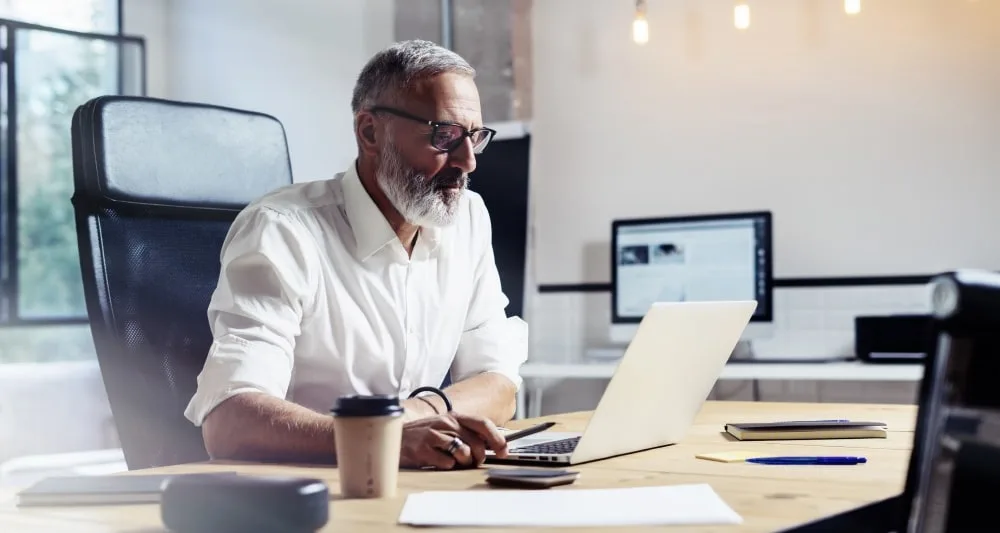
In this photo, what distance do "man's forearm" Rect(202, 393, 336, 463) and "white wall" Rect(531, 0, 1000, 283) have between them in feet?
9.78

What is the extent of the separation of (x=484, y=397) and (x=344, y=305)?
280mm

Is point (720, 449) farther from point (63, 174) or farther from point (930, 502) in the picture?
point (63, 174)

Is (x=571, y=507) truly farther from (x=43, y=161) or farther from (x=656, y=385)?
(x=43, y=161)

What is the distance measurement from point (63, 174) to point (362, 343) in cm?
407

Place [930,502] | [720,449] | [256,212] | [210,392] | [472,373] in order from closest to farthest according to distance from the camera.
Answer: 1. [930,502]
2. [720,449]
3. [210,392]
4. [256,212]
5. [472,373]

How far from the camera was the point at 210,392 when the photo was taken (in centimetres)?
150

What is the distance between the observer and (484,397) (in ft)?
5.90

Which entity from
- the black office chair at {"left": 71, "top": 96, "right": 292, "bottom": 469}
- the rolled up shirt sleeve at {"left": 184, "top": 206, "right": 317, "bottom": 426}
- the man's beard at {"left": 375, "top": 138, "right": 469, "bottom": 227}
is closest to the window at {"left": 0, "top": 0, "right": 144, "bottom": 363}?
the black office chair at {"left": 71, "top": 96, "right": 292, "bottom": 469}

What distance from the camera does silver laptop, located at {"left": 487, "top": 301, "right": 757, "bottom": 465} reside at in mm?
1211

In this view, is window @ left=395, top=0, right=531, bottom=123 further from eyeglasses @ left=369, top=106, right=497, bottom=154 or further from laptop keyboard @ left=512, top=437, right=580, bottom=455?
laptop keyboard @ left=512, top=437, right=580, bottom=455

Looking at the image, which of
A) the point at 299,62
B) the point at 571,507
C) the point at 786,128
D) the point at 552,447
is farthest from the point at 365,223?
the point at 299,62

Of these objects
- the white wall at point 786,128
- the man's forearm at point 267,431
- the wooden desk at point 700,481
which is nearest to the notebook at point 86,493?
the wooden desk at point 700,481

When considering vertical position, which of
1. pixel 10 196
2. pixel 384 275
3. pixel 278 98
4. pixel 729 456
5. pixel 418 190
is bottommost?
pixel 729 456

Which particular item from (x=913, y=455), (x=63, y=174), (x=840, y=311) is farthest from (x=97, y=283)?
(x=63, y=174)
